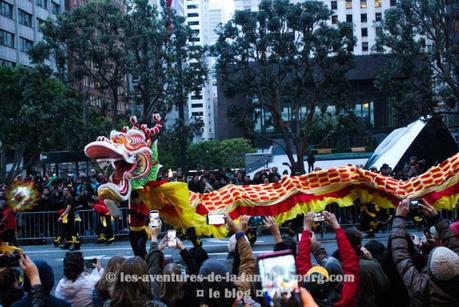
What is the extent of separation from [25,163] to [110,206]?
29.0 metres

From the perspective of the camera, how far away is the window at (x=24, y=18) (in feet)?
152

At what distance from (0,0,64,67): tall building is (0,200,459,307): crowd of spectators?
3961 cm

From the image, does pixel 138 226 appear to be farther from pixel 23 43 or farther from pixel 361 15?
pixel 361 15

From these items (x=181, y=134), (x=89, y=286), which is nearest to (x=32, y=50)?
(x=181, y=134)

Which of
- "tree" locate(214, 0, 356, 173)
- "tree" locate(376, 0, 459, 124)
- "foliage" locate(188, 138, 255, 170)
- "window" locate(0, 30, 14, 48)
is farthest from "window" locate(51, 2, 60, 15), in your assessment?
"tree" locate(376, 0, 459, 124)

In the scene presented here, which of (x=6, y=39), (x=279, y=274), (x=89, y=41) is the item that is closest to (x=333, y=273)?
(x=279, y=274)

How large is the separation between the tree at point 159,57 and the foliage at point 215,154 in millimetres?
30771

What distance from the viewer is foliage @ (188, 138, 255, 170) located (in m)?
53.9

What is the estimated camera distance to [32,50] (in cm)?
2142

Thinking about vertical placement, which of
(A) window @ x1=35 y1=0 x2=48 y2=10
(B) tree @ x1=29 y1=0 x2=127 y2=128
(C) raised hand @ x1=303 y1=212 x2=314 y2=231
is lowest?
(C) raised hand @ x1=303 y1=212 x2=314 y2=231

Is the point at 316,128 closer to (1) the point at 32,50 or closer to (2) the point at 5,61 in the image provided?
(2) the point at 5,61

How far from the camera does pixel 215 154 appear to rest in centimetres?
5400

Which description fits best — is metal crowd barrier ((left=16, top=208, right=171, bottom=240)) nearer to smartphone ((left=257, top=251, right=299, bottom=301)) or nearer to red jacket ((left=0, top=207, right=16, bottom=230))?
red jacket ((left=0, top=207, right=16, bottom=230))

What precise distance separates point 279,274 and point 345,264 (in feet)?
6.15
